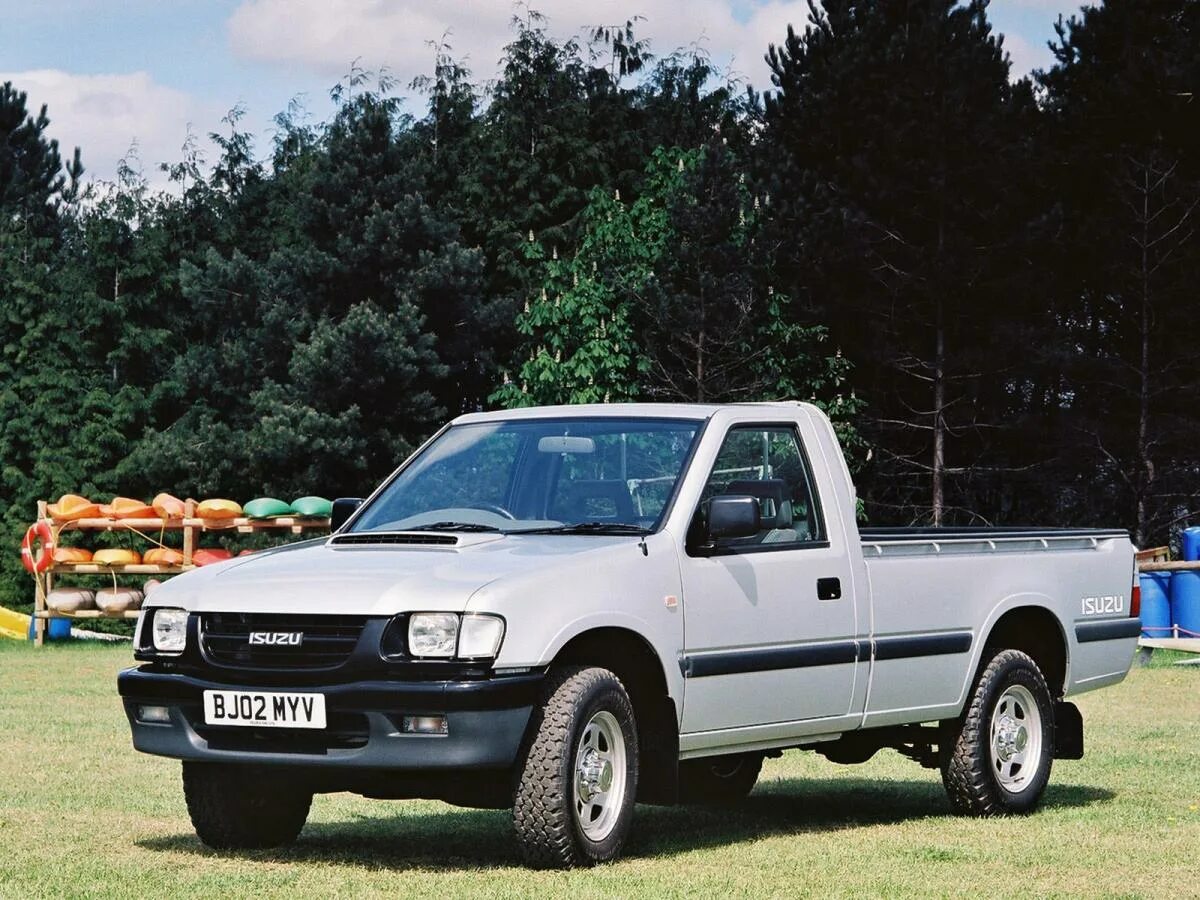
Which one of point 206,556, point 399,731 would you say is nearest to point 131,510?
point 206,556

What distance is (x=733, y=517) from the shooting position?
8.19 metres

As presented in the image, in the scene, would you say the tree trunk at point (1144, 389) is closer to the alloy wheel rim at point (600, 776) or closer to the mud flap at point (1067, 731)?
the mud flap at point (1067, 731)

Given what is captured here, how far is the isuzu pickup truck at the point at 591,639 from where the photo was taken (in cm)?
752

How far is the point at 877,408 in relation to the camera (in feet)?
132

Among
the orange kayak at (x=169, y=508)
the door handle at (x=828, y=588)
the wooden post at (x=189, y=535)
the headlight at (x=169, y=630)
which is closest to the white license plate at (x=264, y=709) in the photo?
the headlight at (x=169, y=630)

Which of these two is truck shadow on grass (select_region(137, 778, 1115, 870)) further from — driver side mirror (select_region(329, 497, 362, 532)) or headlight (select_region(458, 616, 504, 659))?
driver side mirror (select_region(329, 497, 362, 532))

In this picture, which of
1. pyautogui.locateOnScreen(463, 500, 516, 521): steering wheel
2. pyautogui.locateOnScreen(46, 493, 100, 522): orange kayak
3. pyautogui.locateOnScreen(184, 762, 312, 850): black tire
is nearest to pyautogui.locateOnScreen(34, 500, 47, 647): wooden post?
pyautogui.locateOnScreen(46, 493, 100, 522): orange kayak

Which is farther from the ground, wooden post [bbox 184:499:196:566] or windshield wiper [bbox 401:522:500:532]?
windshield wiper [bbox 401:522:500:532]

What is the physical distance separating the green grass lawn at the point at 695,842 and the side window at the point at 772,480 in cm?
141

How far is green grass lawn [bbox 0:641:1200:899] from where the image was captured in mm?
7480

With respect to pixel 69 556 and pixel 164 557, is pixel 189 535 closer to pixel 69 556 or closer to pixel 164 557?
pixel 164 557

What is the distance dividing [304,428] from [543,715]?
31.6 meters

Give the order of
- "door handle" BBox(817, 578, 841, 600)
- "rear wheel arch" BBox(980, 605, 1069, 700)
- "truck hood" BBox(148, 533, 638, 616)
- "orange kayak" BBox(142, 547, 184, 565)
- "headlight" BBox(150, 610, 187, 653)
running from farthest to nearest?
"orange kayak" BBox(142, 547, 184, 565) → "rear wheel arch" BBox(980, 605, 1069, 700) → "door handle" BBox(817, 578, 841, 600) → "headlight" BBox(150, 610, 187, 653) → "truck hood" BBox(148, 533, 638, 616)

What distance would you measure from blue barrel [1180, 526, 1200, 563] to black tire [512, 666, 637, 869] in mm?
21547
